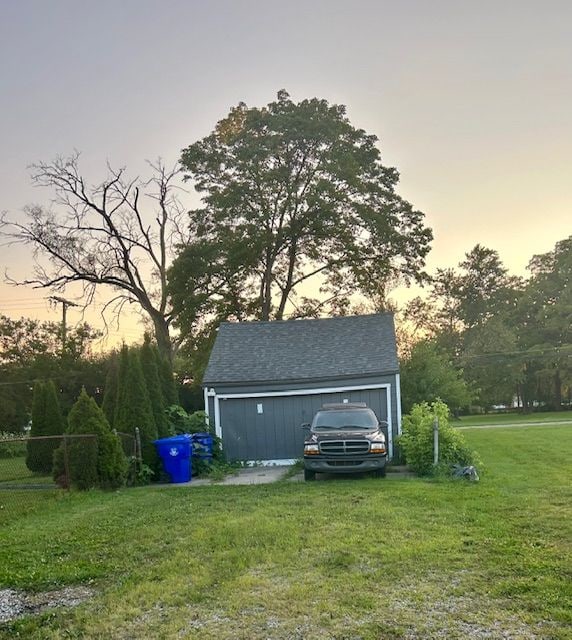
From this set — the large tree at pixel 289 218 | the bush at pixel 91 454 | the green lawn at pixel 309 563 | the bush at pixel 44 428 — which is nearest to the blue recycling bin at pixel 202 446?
the bush at pixel 91 454

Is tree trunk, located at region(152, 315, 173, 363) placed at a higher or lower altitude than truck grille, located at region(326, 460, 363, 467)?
higher

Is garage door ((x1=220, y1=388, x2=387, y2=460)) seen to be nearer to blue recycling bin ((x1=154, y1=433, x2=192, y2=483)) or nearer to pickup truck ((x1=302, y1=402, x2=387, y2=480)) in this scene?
blue recycling bin ((x1=154, y1=433, x2=192, y2=483))

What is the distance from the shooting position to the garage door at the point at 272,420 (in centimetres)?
1554

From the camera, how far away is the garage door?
612 inches

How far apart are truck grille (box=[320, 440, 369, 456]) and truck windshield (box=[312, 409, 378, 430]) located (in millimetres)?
717

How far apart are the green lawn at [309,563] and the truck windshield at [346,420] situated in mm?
2034

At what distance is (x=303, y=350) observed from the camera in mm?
17344

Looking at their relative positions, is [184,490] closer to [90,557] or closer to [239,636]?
[90,557]

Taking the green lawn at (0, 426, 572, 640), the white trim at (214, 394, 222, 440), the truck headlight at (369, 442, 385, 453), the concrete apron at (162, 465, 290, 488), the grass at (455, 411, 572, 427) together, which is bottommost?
the grass at (455, 411, 572, 427)

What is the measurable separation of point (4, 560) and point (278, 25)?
11.5 m

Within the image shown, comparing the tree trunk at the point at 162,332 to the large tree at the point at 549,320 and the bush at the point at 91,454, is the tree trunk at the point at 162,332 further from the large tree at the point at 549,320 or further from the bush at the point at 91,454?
the large tree at the point at 549,320

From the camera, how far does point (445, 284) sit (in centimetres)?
5416

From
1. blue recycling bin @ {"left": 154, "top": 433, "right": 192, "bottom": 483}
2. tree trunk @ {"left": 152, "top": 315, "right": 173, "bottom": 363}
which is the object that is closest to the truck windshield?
blue recycling bin @ {"left": 154, "top": 433, "right": 192, "bottom": 483}

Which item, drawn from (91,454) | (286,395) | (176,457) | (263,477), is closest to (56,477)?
(91,454)
